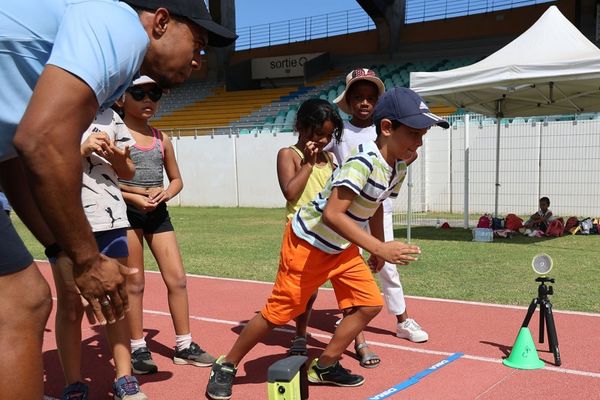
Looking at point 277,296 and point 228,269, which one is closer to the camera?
point 277,296

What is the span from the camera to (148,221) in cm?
464

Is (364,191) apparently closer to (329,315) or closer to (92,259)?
(92,259)

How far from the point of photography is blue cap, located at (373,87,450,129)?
12.9 ft

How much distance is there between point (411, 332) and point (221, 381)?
6.26 feet

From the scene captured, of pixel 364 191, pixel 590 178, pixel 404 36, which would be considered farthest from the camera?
pixel 404 36

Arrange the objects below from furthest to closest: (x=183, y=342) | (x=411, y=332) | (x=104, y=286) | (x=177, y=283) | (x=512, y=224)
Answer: (x=512, y=224) < (x=411, y=332) < (x=183, y=342) < (x=177, y=283) < (x=104, y=286)

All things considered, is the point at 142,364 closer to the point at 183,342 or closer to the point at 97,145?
the point at 183,342

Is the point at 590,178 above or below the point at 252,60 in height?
below

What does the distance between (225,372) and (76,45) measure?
8.68ft

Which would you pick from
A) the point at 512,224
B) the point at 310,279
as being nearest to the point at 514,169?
the point at 512,224

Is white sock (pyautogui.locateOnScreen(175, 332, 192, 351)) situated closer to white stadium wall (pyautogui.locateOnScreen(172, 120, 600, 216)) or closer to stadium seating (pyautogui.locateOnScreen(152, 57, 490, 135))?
white stadium wall (pyautogui.locateOnScreen(172, 120, 600, 216))

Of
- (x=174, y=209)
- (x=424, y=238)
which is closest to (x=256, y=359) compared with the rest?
(x=424, y=238)

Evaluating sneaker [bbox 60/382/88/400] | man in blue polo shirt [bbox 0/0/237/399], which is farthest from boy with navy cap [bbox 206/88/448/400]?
man in blue polo shirt [bbox 0/0/237/399]

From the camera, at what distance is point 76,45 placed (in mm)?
1976
